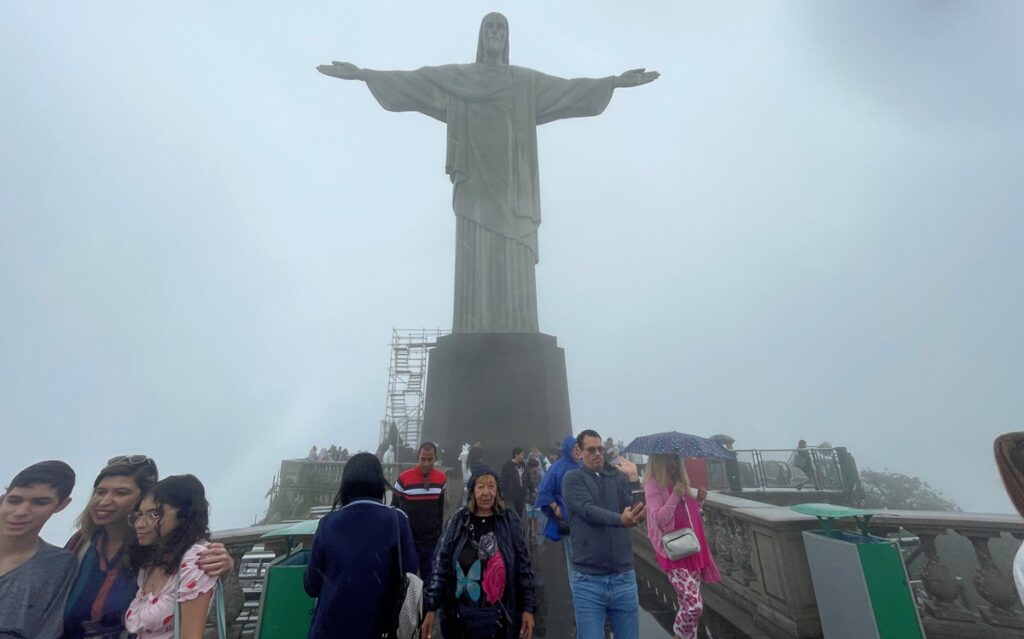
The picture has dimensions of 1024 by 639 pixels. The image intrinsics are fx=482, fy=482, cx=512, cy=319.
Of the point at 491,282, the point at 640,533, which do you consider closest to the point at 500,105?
the point at 491,282

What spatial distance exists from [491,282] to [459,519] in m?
9.17

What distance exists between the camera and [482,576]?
8.63 feet

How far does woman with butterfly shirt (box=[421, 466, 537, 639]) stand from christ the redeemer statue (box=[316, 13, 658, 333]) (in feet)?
28.0

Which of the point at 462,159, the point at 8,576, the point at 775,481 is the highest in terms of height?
the point at 462,159

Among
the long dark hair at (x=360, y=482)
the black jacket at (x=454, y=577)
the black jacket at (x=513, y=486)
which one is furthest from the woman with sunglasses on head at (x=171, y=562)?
the black jacket at (x=513, y=486)

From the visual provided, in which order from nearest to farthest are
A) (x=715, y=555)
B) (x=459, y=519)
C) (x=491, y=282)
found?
(x=459, y=519), (x=715, y=555), (x=491, y=282)

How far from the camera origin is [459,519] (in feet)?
9.12

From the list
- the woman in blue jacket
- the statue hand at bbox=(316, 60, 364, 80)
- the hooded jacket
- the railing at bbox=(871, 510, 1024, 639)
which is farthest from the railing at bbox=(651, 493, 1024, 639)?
the statue hand at bbox=(316, 60, 364, 80)

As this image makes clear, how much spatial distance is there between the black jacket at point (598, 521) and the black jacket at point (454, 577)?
18.4 inches

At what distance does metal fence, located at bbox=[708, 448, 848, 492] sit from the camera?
1188 cm

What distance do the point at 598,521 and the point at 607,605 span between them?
51 cm

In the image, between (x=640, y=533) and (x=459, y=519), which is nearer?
(x=459, y=519)

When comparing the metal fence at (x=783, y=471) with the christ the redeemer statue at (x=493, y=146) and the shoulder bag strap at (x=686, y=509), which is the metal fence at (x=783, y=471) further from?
the shoulder bag strap at (x=686, y=509)

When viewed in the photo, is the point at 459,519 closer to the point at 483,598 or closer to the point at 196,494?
the point at 483,598
